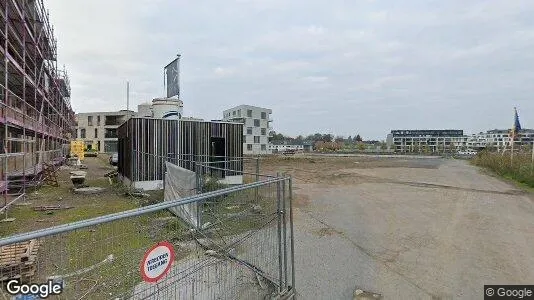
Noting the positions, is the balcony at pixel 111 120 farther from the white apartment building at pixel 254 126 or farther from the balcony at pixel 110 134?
the white apartment building at pixel 254 126

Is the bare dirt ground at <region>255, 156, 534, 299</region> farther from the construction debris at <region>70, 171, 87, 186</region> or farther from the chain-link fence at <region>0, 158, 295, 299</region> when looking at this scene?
the construction debris at <region>70, 171, 87, 186</region>

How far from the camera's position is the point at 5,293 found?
10.5 ft

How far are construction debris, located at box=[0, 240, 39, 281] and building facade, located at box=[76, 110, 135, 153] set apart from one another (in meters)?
84.2

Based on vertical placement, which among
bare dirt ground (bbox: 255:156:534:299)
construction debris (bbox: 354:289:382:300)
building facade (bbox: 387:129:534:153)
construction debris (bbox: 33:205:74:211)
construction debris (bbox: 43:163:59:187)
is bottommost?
bare dirt ground (bbox: 255:156:534:299)

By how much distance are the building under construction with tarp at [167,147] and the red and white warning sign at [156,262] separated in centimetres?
1164

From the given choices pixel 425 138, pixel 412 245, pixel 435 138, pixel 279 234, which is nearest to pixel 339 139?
pixel 425 138

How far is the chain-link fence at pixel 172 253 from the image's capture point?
3.07 meters

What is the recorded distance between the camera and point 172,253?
10.1ft

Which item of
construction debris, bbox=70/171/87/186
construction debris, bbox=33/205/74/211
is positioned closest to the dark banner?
construction debris, bbox=33/205/74/211

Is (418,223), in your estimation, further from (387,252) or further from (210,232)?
(210,232)

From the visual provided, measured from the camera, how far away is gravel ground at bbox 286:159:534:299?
5.65m

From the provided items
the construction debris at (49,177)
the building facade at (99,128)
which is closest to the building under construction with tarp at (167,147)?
the construction debris at (49,177)

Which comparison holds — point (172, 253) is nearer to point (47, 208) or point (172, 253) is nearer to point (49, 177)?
point (47, 208)

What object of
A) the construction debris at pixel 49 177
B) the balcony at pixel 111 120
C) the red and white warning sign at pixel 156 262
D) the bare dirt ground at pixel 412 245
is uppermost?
the balcony at pixel 111 120
